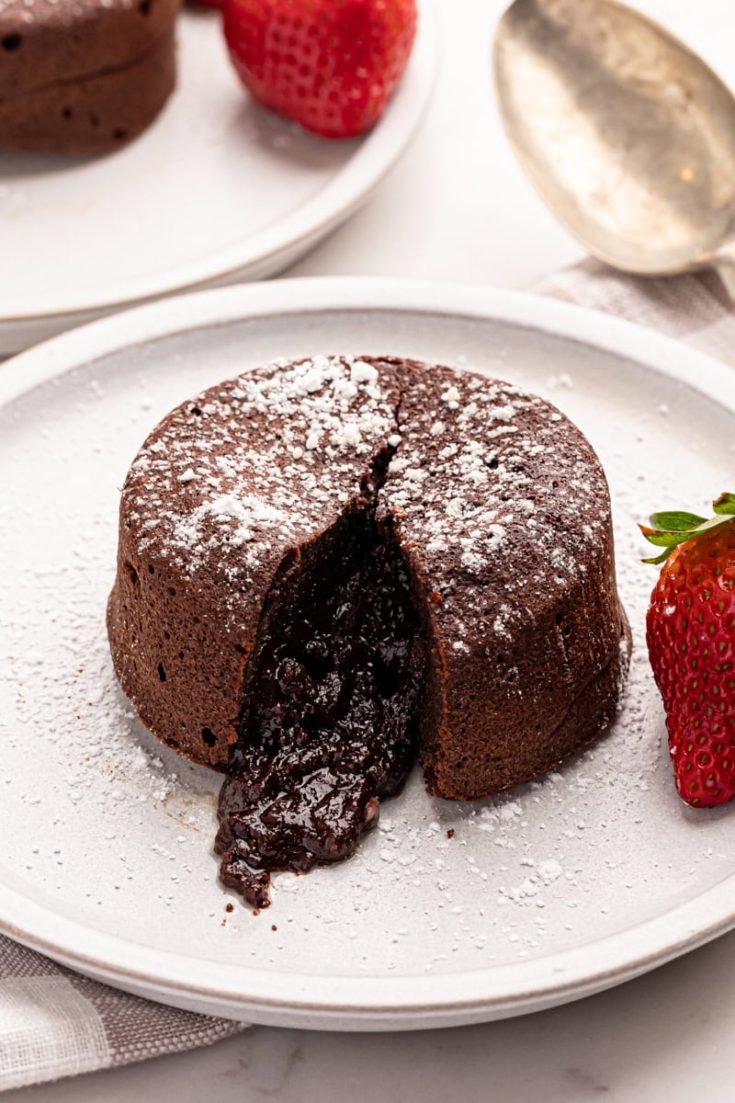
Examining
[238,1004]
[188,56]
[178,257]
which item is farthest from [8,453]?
[188,56]

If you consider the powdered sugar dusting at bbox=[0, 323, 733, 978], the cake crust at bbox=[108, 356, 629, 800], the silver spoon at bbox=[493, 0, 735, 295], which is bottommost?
the powdered sugar dusting at bbox=[0, 323, 733, 978]

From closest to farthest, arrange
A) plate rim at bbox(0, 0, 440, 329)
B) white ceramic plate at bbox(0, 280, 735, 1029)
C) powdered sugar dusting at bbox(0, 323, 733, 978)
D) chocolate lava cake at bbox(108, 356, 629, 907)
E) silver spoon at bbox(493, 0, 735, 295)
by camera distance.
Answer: white ceramic plate at bbox(0, 280, 735, 1029)
powdered sugar dusting at bbox(0, 323, 733, 978)
chocolate lava cake at bbox(108, 356, 629, 907)
plate rim at bbox(0, 0, 440, 329)
silver spoon at bbox(493, 0, 735, 295)

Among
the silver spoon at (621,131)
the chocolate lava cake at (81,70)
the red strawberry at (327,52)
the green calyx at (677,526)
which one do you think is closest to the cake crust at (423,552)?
the green calyx at (677,526)

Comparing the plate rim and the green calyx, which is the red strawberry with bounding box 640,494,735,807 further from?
the plate rim

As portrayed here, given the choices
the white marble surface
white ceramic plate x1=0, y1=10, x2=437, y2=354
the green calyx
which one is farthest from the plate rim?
the white marble surface

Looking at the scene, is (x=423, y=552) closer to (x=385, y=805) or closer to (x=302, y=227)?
(x=385, y=805)

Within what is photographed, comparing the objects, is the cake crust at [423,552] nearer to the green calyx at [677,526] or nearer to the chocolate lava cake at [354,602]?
the chocolate lava cake at [354,602]
